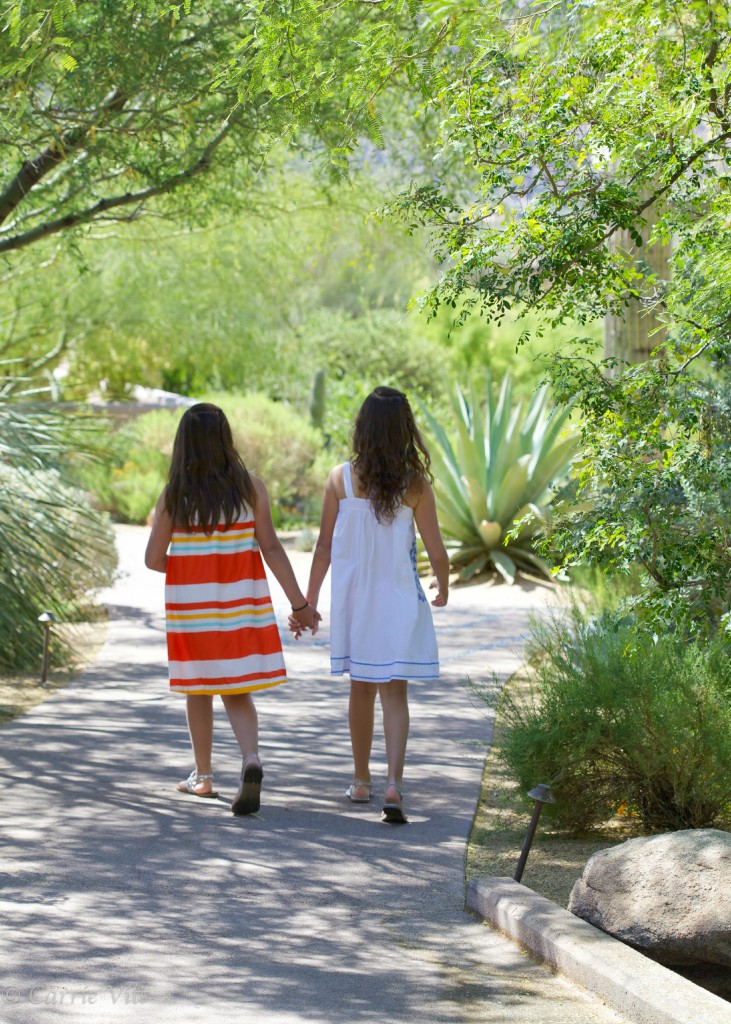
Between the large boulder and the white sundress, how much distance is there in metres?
1.48

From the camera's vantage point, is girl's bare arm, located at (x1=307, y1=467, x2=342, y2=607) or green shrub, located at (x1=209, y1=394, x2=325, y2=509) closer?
girl's bare arm, located at (x1=307, y1=467, x2=342, y2=607)

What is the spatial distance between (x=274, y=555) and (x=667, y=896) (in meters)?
2.39

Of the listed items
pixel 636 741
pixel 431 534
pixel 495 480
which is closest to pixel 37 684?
pixel 431 534

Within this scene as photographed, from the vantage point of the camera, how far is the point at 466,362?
111 ft

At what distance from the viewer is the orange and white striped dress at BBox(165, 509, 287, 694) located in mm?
5637

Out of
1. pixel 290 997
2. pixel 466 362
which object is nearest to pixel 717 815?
pixel 290 997

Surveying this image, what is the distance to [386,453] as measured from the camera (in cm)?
564

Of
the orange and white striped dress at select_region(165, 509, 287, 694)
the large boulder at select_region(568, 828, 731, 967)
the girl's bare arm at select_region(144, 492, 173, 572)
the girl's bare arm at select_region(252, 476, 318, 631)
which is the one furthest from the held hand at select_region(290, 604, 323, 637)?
the large boulder at select_region(568, 828, 731, 967)

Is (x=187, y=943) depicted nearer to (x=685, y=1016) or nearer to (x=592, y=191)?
(x=685, y=1016)

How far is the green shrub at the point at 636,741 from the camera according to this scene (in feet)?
16.5

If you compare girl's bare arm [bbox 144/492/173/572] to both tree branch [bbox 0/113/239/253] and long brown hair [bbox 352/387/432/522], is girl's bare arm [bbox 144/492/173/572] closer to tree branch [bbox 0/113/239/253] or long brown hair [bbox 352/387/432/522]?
long brown hair [bbox 352/387/432/522]

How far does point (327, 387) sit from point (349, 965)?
2311 cm

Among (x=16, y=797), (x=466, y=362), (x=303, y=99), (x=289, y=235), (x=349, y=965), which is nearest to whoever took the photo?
(x=349, y=965)

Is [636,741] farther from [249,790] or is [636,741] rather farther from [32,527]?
[32,527]
